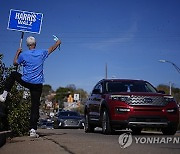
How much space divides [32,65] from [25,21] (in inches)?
61.4

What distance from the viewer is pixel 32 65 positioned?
7.75 metres

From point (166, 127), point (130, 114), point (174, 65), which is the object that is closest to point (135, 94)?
point (130, 114)

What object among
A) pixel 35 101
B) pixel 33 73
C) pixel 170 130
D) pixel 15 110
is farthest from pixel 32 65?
pixel 170 130

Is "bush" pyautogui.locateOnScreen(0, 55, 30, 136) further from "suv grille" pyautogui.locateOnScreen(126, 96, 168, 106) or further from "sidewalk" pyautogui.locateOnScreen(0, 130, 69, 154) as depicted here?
"suv grille" pyautogui.locateOnScreen(126, 96, 168, 106)

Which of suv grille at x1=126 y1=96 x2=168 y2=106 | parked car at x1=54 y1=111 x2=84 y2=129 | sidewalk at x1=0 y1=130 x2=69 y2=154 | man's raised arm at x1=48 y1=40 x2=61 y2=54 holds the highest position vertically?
man's raised arm at x1=48 y1=40 x2=61 y2=54

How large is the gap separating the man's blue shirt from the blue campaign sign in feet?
3.91

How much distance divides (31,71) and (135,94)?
2956mm

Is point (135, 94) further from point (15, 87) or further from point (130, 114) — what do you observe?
point (15, 87)

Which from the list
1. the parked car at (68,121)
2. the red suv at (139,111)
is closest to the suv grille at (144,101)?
the red suv at (139,111)

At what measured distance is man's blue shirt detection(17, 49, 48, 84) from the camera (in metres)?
7.72

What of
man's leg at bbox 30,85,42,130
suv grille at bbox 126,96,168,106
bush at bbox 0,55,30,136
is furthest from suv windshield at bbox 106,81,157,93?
man's leg at bbox 30,85,42,130

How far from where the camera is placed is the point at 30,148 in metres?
6.08

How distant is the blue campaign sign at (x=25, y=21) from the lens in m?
8.81

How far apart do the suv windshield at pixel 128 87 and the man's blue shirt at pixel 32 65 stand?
10.8 ft
